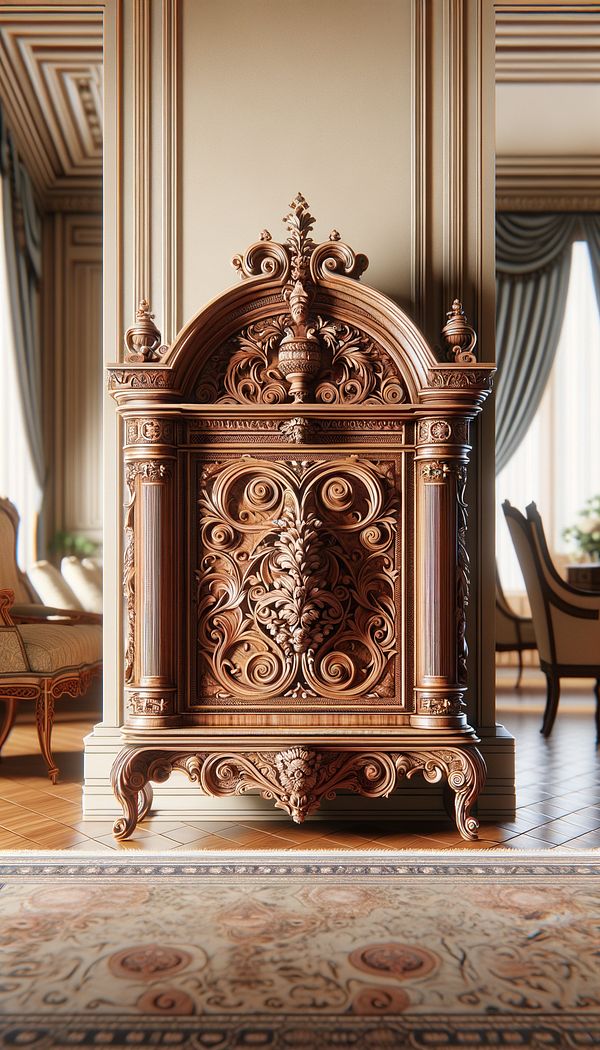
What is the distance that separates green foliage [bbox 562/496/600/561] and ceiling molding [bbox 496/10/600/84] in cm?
297

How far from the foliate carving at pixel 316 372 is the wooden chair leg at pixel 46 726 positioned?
161cm

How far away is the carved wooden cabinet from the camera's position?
2221mm

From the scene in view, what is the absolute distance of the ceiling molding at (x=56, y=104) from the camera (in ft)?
14.0

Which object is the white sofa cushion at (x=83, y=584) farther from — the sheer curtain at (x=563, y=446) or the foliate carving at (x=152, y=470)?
the sheer curtain at (x=563, y=446)

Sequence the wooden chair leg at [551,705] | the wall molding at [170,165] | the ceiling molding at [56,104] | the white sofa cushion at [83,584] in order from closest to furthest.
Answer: the wall molding at [170,165] → the wooden chair leg at [551,705] → the ceiling molding at [56,104] → the white sofa cushion at [83,584]

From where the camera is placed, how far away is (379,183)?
8.89 ft

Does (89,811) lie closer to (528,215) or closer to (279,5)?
(279,5)

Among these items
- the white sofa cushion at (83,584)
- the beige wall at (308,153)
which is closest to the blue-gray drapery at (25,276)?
the white sofa cushion at (83,584)

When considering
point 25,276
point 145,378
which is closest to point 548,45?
point 145,378

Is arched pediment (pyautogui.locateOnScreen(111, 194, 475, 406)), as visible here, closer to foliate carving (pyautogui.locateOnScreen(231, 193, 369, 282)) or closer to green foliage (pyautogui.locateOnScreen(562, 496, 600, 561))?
foliate carving (pyautogui.locateOnScreen(231, 193, 369, 282))

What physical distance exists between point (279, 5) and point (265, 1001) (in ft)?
9.72

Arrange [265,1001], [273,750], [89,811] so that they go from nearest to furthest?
[265,1001]
[273,750]
[89,811]

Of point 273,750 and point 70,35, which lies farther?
point 70,35

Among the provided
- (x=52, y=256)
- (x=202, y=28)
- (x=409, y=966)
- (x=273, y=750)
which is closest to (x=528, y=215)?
(x=52, y=256)
